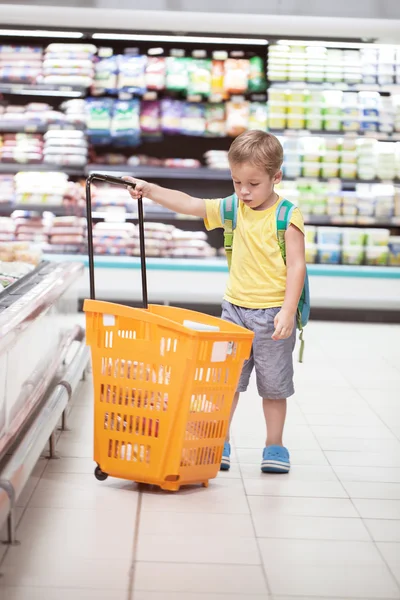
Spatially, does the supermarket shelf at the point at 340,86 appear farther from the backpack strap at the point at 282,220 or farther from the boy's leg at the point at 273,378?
the boy's leg at the point at 273,378

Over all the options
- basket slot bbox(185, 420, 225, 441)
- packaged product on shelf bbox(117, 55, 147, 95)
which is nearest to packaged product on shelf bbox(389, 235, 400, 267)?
packaged product on shelf bbox(117, 55, 147, 95)

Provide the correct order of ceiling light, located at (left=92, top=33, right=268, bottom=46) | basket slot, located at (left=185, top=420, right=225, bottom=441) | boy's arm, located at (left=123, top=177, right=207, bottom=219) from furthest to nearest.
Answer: ceiling light, located at (left=92, top=33, right=268, bottom=46) → boy's arm, located at (left=123, top=177, right=207, bottom=219) → basket slot, located at (left=185, top=420, right=225, bottom=441)

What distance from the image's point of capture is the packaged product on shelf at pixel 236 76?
7.03 meters

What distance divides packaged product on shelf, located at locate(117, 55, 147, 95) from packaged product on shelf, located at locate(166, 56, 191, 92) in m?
0.20

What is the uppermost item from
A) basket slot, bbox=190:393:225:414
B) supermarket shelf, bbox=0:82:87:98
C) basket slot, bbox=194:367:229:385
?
supermarket shelf, bbox=0:82:87:98

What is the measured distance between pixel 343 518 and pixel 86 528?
85 cm

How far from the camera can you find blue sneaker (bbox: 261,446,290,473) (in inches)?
130

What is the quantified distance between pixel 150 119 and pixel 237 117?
71 cm

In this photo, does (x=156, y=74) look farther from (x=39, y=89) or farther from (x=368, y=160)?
(x=368, y=160)

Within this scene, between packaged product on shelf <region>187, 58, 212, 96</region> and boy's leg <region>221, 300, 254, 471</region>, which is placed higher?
packaged product on shelf <region>187, 58, 212, 96</region>

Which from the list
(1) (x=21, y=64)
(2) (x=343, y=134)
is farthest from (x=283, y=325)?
(1) (x=21, y=64)

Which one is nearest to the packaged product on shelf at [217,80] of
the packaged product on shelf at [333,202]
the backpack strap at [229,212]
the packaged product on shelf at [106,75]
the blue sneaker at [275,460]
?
the packaged product on shelf at [106,75]

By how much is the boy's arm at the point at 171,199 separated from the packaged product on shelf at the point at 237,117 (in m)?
3.93

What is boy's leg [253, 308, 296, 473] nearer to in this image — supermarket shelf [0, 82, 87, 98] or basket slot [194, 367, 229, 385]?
basket slot [194, 367, 229, 385]
